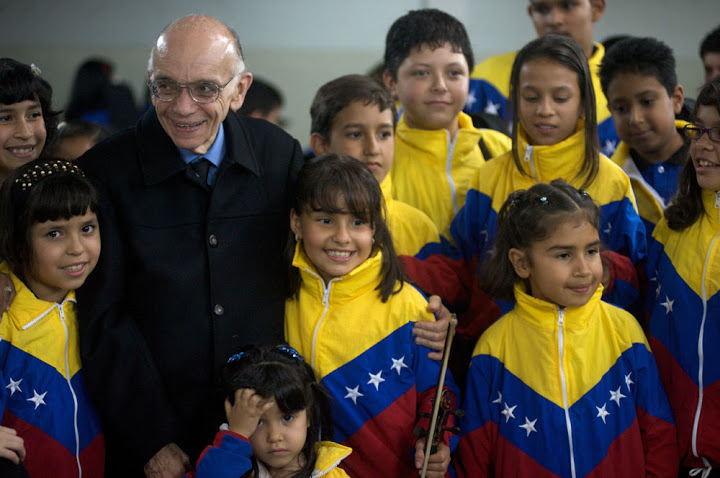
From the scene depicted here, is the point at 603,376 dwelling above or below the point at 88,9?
below

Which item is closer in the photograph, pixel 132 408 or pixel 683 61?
pixel 132 408

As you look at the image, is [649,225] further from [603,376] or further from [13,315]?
[13,315]

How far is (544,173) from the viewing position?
8.71 feet

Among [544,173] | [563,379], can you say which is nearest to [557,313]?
[563,379]

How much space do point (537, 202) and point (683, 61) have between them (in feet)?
16.7

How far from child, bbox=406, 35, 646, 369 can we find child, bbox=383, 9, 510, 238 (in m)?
0.24

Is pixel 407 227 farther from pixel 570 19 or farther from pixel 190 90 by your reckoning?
pixel 570 19

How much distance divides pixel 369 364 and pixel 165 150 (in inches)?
34.2

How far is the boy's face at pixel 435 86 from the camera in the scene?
2955 millimetres

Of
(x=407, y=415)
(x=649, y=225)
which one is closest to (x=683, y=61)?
(x=649, y=225)

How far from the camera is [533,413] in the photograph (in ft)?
7.32

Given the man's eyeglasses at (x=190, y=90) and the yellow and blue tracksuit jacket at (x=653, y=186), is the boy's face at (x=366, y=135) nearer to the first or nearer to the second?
the man's eyeglasses at (x=190, y=90)

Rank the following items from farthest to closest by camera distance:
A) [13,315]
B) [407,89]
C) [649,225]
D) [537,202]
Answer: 1. [407,89]
2. [649,225]
3. [537,202]
4. [13,315]

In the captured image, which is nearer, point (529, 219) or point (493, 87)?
point (529, 219)
